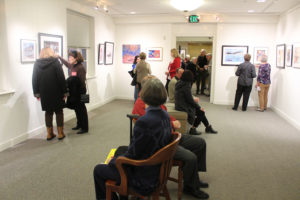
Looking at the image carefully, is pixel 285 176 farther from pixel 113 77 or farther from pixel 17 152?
pixel 113 77

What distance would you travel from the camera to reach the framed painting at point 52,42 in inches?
197

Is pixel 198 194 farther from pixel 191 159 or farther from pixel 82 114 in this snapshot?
pixel 82 114

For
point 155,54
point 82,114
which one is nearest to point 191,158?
point 82,114

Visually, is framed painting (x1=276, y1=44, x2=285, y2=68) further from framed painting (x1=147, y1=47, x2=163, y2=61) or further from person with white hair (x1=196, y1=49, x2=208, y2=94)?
framed painting (x1=147, y1=47, x2=163, y2=61)

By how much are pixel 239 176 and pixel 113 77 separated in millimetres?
6144

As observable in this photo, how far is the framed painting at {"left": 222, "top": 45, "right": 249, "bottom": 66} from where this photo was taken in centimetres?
808

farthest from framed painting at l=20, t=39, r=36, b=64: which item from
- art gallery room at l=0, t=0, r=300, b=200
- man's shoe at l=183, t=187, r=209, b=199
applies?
man's shoe at l=183, t=187, r=209, b=199

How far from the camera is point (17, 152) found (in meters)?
4.11

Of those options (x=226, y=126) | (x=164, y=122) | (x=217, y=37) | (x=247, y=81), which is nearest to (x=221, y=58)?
(x=217, y=37)

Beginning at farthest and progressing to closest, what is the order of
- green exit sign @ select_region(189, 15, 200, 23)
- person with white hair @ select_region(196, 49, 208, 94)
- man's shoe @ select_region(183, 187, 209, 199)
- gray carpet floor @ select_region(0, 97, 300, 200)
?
person with white hair @ select_region(196, 49, 208, 94)
green exit sign @ select_region(189, 15, 200, 23)
gray carpet floor @ select_region(0, 97, 300, 200)
man's shoe @ select_region(183, 187, 209, 199)

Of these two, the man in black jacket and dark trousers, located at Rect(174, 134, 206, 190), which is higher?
the man in black jacket

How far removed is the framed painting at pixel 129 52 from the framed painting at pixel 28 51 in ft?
13.8

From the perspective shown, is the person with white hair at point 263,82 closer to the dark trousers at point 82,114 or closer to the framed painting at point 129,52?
the framed painting at point 129,52

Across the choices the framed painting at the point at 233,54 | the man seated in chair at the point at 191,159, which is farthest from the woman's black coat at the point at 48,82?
the framed painting at the point at 233,54
